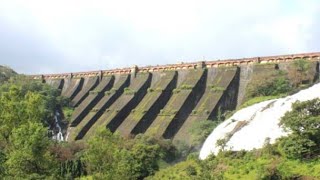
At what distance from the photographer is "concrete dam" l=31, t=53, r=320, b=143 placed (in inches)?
2040

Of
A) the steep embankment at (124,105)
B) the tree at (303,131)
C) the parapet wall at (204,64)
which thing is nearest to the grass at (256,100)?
the parapet wall at (204,64)

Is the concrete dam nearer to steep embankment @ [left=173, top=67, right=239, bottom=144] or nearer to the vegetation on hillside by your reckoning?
steep embankment @ [left=173, top=67, right=239, bottom=144]

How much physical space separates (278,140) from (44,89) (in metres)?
50.6

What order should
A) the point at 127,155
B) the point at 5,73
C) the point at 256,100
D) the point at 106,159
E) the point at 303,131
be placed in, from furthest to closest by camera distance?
the point at 5,73
the point at 256,100
the point at 127,155
the point at 106,159
the point at 303,131

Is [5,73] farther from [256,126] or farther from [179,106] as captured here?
[256,126]

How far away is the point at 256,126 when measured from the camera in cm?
3459

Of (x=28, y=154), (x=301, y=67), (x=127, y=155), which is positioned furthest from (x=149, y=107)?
(x=28, y=154)

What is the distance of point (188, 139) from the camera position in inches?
1938

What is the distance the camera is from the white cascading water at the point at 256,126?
3241cm

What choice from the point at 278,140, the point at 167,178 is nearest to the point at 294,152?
the point at 278,140

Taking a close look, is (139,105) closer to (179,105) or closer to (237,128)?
(179,105)

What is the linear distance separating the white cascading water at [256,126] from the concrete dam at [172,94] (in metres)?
9.95

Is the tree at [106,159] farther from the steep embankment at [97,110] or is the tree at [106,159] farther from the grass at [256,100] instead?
the steep embankment at [97,110]

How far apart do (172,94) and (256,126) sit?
25.7 m
